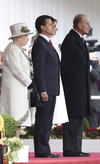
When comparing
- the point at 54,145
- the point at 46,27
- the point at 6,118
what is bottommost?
the point at 54,145

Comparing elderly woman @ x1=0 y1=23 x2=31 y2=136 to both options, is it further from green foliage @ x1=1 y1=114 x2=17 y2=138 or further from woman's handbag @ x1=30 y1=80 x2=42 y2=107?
green foliage @ x1=1 y1=114 x2=17 y2=138

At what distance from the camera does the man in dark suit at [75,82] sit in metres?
11.7

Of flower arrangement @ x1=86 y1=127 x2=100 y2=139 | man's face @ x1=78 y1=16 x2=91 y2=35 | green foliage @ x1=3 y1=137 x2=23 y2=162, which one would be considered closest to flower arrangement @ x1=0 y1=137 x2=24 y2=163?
green foliage @ x1=3 y1=137 x2=23 y2=162

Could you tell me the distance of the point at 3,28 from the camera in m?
18.7

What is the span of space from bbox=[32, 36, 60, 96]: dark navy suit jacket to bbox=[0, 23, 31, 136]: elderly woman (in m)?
0.45

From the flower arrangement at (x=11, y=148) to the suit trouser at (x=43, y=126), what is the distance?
133 cm

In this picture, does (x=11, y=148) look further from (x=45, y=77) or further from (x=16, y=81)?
(x=16, y=81)

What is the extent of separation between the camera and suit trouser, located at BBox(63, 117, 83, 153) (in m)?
11.7

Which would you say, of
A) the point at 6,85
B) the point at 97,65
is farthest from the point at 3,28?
the point at 6,85

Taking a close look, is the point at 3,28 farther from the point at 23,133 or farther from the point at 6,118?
the point at 6,118

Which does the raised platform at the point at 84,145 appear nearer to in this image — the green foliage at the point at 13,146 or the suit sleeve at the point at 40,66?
the suit sleeve at the point at 40,66

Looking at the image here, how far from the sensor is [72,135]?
11742 mm

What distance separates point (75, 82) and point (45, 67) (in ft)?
1.96

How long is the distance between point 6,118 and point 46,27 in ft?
4.71
